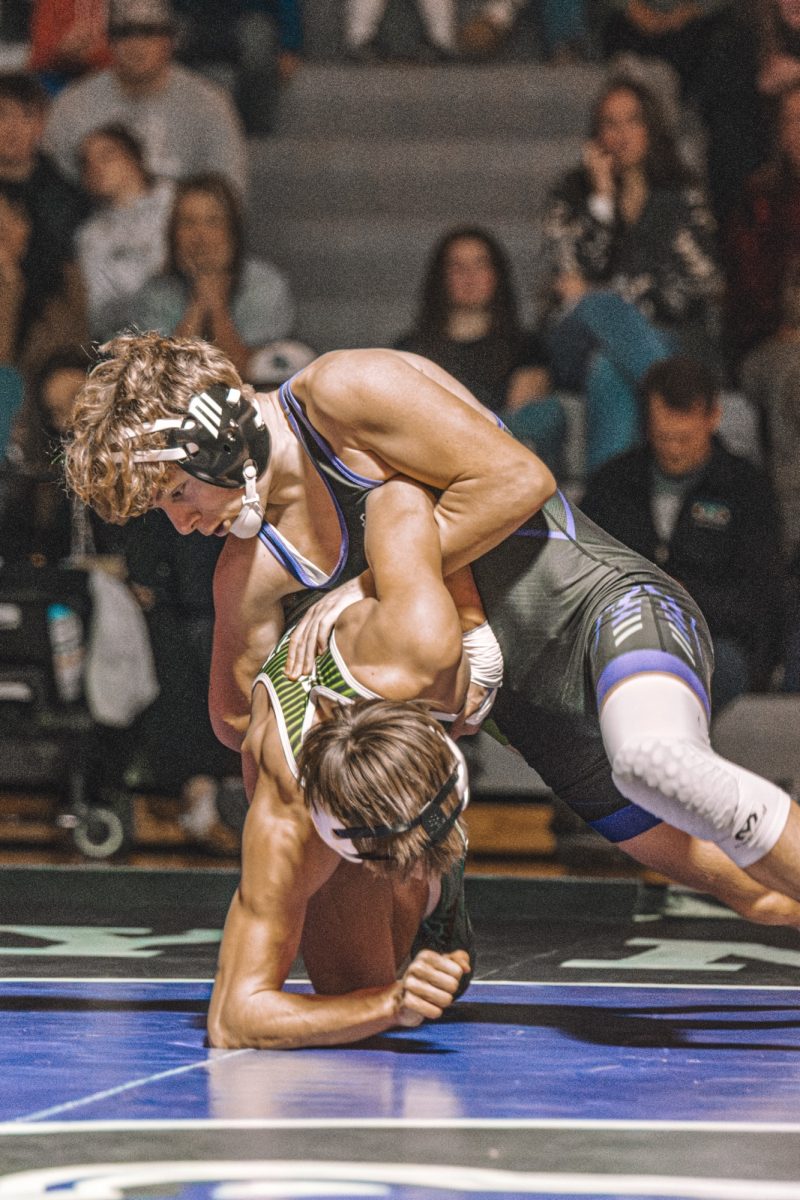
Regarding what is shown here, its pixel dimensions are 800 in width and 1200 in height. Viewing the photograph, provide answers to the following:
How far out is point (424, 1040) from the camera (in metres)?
3.45

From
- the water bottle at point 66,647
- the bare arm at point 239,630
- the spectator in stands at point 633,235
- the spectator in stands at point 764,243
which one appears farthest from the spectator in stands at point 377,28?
the bare arm at point 239,630

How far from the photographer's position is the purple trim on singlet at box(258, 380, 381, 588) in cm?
352

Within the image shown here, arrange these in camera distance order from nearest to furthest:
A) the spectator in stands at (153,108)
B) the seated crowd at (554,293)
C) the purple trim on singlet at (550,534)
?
the purple trim on singlet at (550,534)
the seated crowd at (554,293)
the spectator in stands at (153,108)

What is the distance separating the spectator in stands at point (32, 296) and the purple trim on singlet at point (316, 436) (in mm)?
4032

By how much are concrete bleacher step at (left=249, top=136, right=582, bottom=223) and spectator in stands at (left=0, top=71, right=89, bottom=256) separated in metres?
1.22

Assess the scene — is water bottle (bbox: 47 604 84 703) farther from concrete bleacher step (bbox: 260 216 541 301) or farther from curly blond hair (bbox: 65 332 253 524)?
curly blond hair (bbox: 65 332 253 524)

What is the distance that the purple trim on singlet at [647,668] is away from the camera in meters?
3.34

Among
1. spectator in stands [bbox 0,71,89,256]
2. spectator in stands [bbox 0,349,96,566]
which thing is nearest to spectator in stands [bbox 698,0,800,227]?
spectator in stands [bbox 0,71,89,256]

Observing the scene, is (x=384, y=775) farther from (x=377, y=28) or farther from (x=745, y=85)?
(x=377, y=28)

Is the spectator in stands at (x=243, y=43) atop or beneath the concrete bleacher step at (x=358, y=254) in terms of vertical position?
atop

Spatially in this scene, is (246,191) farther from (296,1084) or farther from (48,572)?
(296,1084)

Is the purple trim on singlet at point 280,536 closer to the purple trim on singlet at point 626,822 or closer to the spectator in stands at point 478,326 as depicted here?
the purple trim on singlet at point 626,822

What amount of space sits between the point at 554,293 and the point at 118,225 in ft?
5.67

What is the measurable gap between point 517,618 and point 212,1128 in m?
1.23
